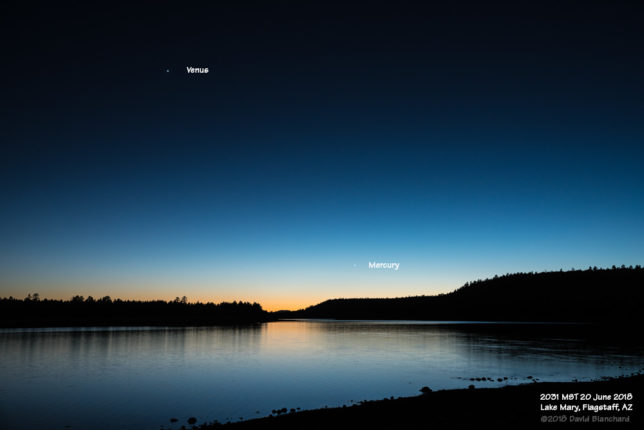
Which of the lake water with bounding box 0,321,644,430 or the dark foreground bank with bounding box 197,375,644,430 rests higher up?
the dark foreground bank with bounding box 197,375,644,430

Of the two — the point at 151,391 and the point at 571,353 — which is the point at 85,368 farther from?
the point at 571,353

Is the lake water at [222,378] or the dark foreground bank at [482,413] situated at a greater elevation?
the dark foreground bank at [482,413]

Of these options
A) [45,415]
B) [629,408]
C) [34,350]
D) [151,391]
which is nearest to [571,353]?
[629,408]

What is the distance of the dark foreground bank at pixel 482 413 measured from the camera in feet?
60.5

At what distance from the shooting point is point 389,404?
24031 mm

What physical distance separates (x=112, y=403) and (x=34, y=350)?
149 feet

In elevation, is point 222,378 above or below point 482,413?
below

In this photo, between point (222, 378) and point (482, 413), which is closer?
point (482, 413)

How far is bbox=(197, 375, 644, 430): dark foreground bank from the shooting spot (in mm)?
18453

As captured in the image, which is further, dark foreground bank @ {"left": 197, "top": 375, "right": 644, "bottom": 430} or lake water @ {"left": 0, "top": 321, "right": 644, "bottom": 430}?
lake water @ {"left": 0, "top": 321, "right": 644, "bottom": 430}

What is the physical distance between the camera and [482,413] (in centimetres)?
Answer: 2045

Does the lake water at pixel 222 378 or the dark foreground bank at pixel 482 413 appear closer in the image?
the dark foreground bank at pixel 482 413

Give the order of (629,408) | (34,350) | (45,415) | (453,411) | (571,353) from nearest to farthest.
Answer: (629,408) < (453,411) < (45,415) < (571,353) < (34,350)

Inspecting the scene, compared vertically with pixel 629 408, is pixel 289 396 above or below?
below
